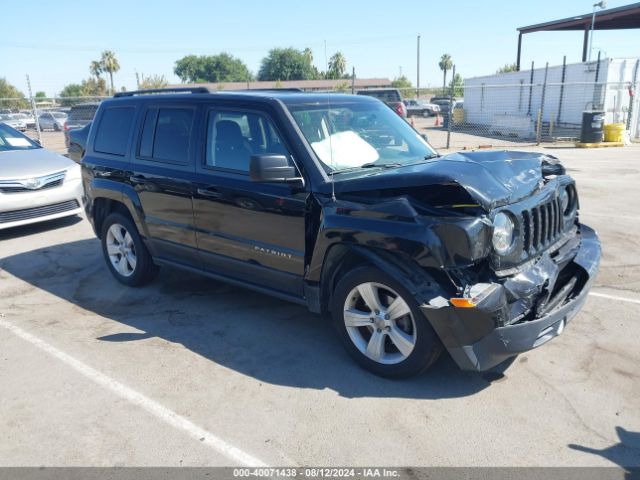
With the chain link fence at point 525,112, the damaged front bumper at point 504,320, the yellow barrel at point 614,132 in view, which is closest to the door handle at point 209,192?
the damaged front bumper at point 504,320

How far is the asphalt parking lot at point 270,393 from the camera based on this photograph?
3.06m

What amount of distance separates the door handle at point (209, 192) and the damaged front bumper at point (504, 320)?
2079 mm

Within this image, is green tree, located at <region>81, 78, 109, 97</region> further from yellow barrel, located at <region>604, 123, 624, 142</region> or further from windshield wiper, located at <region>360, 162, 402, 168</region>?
windshield wiper, located at <region>360, 162, 402, 168</region>

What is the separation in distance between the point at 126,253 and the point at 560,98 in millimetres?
22976

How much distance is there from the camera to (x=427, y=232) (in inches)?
128

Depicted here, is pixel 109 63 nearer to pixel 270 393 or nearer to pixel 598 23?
pixel 598 23

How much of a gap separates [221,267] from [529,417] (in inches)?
107

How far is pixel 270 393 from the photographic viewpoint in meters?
3.66

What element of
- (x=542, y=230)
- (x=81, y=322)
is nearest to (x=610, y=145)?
(x=542, y=230)

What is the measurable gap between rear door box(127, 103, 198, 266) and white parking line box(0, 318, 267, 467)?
1.34m

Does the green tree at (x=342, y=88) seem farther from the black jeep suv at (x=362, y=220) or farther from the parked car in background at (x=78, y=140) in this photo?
the black jeep suv at (x=362, y=220)

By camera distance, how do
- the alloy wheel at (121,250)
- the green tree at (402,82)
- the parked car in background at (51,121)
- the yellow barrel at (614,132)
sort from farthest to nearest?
the green tree at (402,82) < the parked car in background at (51,121) < the yellow barrel at (614,132) < the alloy wheel at (121,250)

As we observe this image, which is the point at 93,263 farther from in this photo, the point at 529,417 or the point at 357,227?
the point at 529,417

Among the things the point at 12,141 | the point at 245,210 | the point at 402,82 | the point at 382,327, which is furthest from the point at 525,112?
the point at 402,82
